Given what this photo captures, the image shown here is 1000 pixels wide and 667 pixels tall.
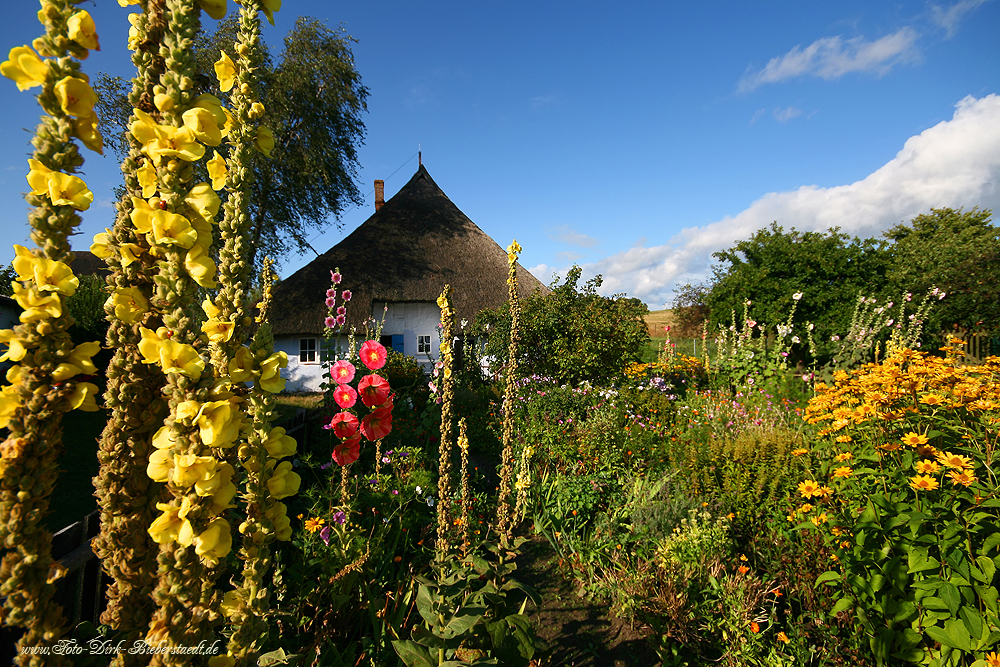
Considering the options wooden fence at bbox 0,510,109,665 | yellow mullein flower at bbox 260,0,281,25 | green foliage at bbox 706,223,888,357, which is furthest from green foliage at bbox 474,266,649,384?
yellow mullein flower at bbox 260,0,281,25

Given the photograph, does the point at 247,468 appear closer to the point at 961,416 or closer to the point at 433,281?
the point at 961,416

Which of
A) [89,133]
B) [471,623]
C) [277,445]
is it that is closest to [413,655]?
[471,623]

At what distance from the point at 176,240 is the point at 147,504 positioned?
507mm

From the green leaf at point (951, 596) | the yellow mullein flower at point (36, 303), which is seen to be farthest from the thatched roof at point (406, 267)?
the yellow mullein flower at point (36, 303)

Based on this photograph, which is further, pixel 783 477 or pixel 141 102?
pixel 783 477

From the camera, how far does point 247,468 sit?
0.84 m

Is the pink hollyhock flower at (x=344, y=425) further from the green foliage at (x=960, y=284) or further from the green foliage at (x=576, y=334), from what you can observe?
the green foliage at (x=960, y=284)

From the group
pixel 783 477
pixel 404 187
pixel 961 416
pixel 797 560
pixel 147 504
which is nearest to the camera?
pixel 147 504

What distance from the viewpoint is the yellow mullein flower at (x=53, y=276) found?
2.32ft

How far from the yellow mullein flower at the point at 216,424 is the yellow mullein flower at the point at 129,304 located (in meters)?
0.22

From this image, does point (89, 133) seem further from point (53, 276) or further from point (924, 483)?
point (924, 483)

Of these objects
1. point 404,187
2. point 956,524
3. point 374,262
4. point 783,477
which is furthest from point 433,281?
point 956,524

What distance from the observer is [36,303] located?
0.70m

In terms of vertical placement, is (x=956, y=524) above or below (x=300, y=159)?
below
